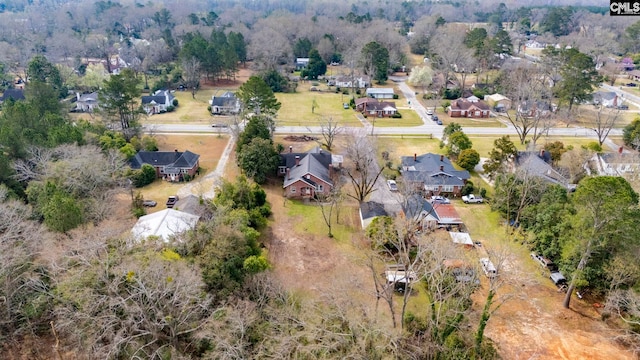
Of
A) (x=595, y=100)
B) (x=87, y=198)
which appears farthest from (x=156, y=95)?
(x=595, y=100)

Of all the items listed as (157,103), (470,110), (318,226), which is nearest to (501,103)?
(470,110)

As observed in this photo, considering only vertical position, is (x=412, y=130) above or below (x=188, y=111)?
below

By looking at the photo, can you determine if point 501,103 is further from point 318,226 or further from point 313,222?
point 318,226

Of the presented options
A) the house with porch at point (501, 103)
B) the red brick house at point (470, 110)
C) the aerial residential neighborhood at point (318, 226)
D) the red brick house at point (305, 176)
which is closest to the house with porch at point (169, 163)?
the aerial residential neighborhood at point (318, 226)

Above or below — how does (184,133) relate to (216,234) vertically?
below

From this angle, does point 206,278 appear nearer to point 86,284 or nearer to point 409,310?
point 86,284
